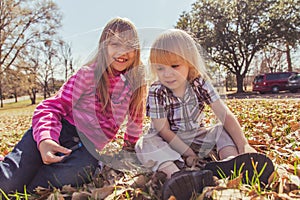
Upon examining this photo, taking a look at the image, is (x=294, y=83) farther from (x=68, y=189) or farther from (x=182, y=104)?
(x=68, y=189)

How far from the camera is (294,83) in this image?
14.5 meters

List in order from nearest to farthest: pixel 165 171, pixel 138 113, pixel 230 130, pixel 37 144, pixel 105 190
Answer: pixel 105 190
pixel 165 171
pixel 37 144
pixel 230 130
pixel 138 113

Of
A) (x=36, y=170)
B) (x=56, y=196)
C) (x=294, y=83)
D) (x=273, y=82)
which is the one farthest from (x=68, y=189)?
(x=273, y=82)

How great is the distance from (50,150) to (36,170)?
198 mm

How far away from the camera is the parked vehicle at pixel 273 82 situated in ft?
49.1

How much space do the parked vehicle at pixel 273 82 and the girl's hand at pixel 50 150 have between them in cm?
1565

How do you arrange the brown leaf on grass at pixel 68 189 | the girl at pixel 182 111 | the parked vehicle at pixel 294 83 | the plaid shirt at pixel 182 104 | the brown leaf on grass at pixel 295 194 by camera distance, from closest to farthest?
the brown leaf on grass at pixel 295 194, the brown leaf on grass at pixel 68 189, the girl at pixel 182 111, the plaid shirt at pixel 182 104, the parked vehicle at pixel 294 83

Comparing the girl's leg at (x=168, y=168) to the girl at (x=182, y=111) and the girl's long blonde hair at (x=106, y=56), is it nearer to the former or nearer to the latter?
the girl at (x=182, y=111)

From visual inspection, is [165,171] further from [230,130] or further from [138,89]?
[138,89]

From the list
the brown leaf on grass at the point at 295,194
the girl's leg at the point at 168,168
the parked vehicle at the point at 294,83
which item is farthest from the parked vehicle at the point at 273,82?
the brown leaf on grass at the point at 295,194

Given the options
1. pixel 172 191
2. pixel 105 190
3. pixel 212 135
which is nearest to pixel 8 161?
pixel 105 190

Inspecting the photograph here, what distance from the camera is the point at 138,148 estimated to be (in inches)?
61.2

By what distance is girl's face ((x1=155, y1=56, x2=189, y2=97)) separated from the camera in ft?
5.09

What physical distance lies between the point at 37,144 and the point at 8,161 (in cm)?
18
